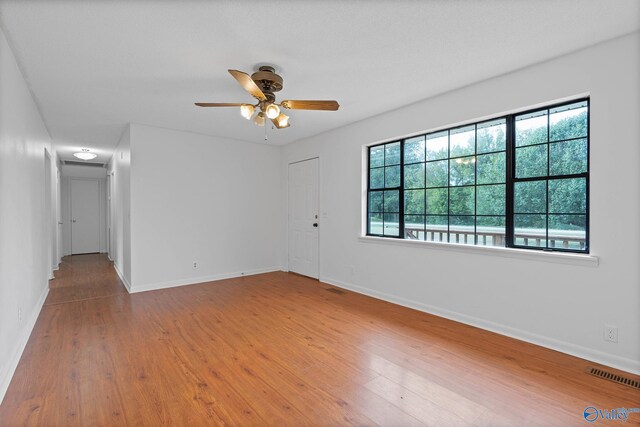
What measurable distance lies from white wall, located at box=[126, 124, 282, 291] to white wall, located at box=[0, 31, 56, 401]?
127 cm

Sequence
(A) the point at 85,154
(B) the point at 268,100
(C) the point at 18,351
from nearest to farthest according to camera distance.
A: (C) the point at 18,351, (B) the point at 268,100, (A) the point at 85,154

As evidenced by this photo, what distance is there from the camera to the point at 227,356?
2637mm

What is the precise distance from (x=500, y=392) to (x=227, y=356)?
6.91ft

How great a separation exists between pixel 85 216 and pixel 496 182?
33.9ft

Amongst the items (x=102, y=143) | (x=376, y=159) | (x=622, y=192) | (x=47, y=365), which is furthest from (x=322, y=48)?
(x=102, y=143)

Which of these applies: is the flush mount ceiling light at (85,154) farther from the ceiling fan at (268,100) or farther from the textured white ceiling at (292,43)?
the ceiling fan at (268,100)

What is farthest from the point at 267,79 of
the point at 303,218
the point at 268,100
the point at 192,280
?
the point at 192,280

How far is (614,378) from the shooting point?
7.34 ft

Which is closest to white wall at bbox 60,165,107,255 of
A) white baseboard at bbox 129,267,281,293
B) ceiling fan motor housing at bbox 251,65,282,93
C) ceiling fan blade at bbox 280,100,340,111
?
white baseboard at bbox 129,267,281,293

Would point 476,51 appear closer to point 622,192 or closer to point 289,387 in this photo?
point 622,192

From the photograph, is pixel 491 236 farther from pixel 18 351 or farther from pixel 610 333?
pixel 18 351

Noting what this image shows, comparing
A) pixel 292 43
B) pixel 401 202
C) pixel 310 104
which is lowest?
pixel 401 202
